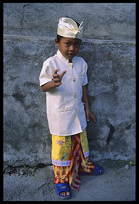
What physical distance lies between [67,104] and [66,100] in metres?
0.04

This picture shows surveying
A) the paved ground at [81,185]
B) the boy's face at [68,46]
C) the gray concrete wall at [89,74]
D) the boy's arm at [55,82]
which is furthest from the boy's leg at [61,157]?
the boy's face at [68,46]

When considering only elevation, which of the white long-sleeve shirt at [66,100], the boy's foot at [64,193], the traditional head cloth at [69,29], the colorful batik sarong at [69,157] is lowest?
the boy's foot at [64,193]

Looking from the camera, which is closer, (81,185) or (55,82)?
(55,82)

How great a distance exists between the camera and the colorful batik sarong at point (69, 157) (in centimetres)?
182

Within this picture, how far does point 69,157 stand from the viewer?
1.87 m

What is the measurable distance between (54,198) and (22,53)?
1.52 metres

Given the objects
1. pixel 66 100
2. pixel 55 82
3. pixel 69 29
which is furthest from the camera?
pixel 66 100

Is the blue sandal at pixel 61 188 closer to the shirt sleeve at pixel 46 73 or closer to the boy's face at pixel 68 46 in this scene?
the shirt sleeve at pixel 46 73

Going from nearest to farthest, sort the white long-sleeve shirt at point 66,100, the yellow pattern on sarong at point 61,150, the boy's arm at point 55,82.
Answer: the boy's arm at point 55,82
the white long-sleeve shirt at point 66,100
the yellow pattern on sarong at point 61,150

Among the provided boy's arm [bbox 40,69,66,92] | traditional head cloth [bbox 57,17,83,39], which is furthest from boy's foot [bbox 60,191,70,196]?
traditional head cloth [bbox 57,17,83,39]

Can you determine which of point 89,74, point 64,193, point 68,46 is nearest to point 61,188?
point 64,193

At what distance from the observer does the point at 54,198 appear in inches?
70.1

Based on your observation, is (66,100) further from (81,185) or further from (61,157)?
(81,185)

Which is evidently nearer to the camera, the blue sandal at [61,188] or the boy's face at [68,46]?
the boy's face at [68,46]
